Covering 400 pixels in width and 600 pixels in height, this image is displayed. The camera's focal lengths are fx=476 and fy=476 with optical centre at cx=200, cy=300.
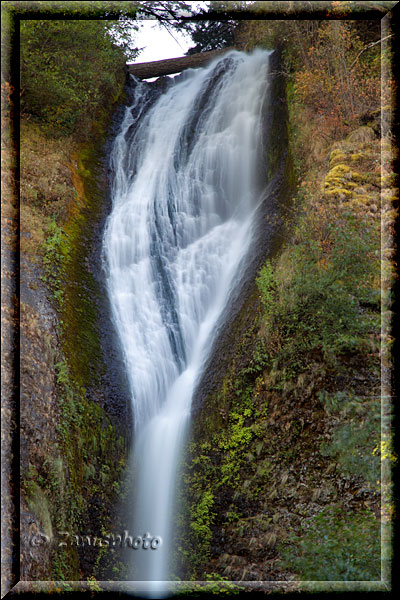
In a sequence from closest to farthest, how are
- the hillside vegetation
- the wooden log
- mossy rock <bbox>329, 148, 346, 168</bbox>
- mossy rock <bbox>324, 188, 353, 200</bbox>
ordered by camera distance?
the hillside vegetation < mossy rock <bbox>324, 188, 353, 200</bbox> < mossy rock <bbox>329, 148, 346, 168</bbox> < the wooden log

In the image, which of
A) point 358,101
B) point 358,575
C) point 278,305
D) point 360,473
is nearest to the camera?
point 358,575

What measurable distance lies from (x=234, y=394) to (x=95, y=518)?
2.82m

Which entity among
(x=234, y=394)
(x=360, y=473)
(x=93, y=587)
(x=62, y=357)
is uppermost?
(x=62, y=357)

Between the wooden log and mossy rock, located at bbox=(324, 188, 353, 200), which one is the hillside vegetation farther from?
the wooden log

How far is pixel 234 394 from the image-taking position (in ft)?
25.7

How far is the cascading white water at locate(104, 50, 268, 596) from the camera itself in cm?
797

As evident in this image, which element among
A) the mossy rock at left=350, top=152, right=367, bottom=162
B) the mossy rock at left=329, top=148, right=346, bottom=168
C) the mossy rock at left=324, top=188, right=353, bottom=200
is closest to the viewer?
the mossy rock at left=324, top=188, right=353, bottom=200

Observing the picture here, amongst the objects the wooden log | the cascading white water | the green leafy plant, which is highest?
the wooden log

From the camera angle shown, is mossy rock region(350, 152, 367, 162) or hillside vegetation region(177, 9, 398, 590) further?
mossy rock region(350, 152, 367, 162)

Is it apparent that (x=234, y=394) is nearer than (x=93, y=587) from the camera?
No

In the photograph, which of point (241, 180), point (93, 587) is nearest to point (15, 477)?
point (93, 587)

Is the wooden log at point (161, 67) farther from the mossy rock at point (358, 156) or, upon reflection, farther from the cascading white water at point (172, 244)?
the mossy rock at point (358, 156)

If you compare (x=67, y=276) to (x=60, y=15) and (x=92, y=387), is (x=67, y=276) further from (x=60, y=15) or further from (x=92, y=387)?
(x=60, y=15)

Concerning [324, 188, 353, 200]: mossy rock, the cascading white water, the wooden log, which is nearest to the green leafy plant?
the cascading white water
